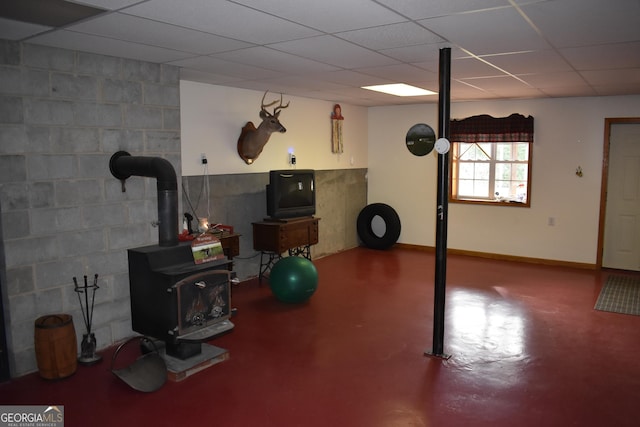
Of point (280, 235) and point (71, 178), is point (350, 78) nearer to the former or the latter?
point (280, 235)

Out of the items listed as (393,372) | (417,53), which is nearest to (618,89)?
(417,53)

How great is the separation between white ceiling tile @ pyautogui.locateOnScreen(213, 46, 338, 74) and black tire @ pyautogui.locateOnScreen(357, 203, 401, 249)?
13.4 feet

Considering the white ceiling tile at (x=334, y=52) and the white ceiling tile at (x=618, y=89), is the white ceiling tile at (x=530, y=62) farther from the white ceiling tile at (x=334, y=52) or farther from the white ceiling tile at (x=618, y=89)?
the white ceiling tile at (x=618, y=89)

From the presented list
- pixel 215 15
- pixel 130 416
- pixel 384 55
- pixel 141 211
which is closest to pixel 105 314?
pixel 141 211

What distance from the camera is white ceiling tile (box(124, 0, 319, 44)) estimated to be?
8.96ft

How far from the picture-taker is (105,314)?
4.22 metres

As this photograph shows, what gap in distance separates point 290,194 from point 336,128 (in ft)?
6.40

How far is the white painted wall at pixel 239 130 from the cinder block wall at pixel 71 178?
2.94ft

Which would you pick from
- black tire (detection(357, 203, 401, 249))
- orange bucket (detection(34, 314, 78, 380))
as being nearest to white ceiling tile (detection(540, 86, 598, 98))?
black tire (detection(357, 203, 401, 249))

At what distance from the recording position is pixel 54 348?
11.8 ft

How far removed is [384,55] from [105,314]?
10.8 feet

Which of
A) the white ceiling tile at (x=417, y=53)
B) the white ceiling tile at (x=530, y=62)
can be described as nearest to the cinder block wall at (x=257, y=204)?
the white ceiling tile at (x=417, y=53)

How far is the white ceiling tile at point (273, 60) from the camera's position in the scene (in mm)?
3977

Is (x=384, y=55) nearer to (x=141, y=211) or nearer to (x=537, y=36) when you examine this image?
(x=537, y=36)
